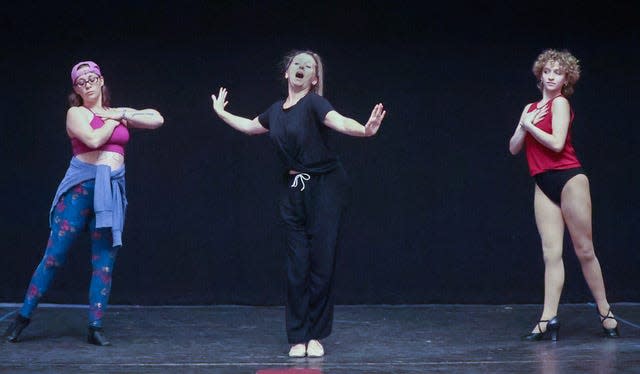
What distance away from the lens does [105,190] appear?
5156mm

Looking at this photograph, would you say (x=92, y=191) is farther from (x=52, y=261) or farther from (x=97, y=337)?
(x=97, y=337)

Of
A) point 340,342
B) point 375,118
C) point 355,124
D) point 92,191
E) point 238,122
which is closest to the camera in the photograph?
point 375,118

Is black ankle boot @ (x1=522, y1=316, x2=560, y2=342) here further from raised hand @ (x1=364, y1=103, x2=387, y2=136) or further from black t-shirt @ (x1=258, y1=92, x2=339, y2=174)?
raised hand @ (x1=364, y1=103, x2=387, y2=136)

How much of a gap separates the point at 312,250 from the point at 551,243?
4.12 ft

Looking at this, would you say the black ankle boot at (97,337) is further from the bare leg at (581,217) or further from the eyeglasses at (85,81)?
the bare leg at (581,217)

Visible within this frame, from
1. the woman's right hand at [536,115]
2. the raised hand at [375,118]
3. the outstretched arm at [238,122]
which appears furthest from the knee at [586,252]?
the outstretched arm at [238,122]

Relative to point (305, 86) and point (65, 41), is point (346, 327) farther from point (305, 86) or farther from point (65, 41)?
point (65, 41)

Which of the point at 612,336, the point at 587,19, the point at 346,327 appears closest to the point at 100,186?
the point at 346,327

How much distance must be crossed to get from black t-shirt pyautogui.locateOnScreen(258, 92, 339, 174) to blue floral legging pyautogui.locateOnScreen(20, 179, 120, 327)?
1037 mm

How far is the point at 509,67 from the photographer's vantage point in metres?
6.63

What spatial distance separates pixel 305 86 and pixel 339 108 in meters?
1.69

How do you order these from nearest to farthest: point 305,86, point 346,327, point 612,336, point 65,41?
point 305,86
point 612,336
point 346,327
point 65,41

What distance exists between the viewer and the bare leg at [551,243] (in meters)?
5.30

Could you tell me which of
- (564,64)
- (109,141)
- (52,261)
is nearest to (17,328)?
(52,261)
